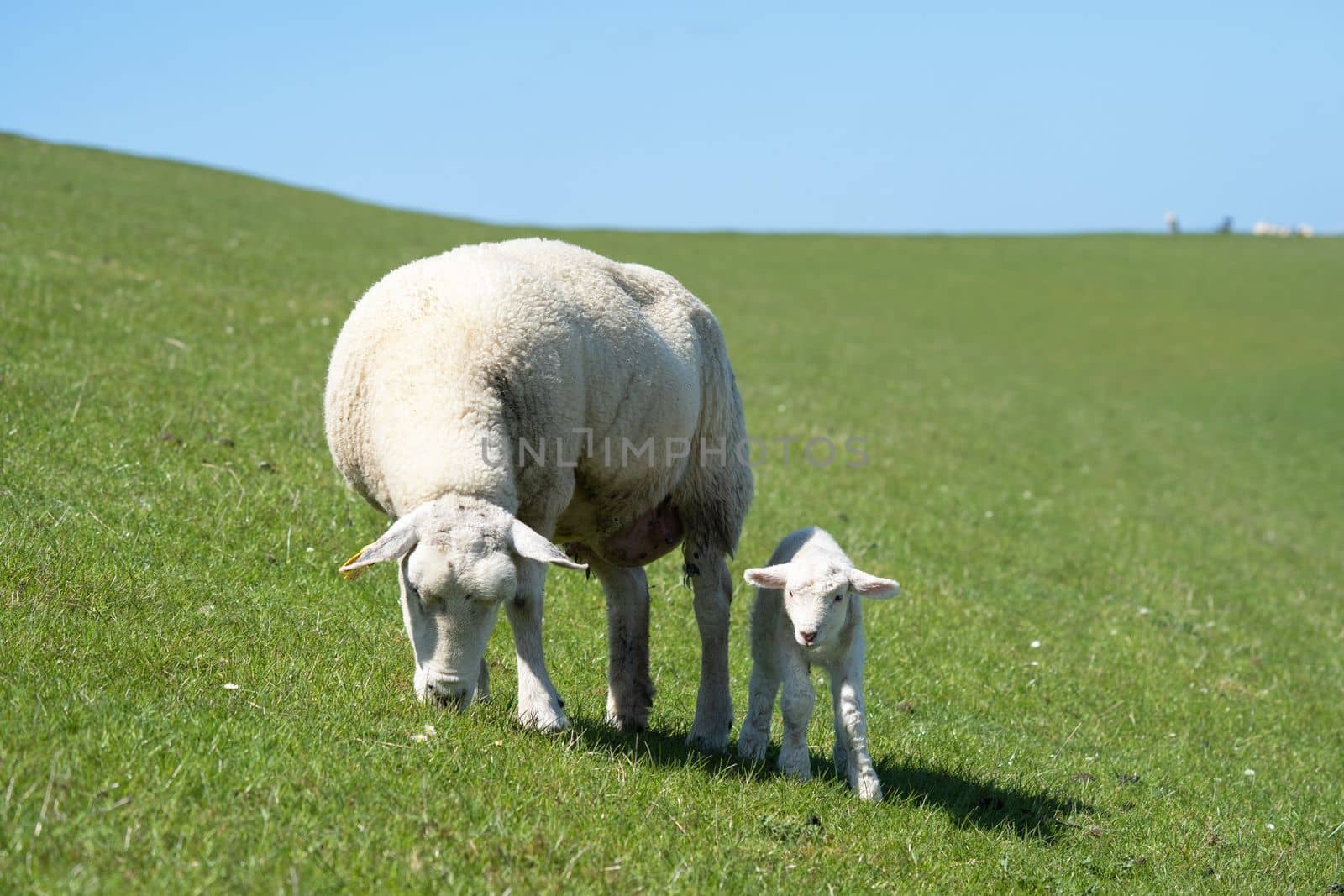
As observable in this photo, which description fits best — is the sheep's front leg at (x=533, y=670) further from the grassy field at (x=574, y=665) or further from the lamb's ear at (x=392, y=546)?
the lamb's ear at (x=392, y=546)

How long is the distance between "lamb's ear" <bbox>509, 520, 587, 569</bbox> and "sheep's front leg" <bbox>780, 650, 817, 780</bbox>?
1305 mm

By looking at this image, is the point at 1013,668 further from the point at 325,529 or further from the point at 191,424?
the point at 191,424

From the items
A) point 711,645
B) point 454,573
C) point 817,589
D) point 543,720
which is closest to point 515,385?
point 454,573

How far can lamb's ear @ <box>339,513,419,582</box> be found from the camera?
491 centimetres

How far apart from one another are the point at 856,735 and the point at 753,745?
57cm

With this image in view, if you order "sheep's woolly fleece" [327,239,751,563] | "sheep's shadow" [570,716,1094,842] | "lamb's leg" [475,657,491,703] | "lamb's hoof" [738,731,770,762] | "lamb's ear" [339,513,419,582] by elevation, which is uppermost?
"sheep's woolly fleece" [327,239,751,563]

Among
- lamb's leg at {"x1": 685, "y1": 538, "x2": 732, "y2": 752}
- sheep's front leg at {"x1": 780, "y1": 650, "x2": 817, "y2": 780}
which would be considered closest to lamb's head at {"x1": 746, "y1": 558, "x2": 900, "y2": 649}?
sheep's front leg at {"x1": 780, "y1": 650, "x2": 817, "y2": 780}

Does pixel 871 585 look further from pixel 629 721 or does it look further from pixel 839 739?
pixel 629 721

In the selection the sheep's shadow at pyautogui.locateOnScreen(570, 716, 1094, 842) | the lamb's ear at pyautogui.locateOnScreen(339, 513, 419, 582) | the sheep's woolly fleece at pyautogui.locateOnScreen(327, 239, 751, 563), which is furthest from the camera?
the sheep's shadow at pyautogui.locateOnScreen(570, 716, 1094, 842)

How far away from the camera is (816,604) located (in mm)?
5633

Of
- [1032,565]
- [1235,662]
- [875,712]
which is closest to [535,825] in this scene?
[875,712]

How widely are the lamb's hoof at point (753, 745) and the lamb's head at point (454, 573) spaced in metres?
1.55

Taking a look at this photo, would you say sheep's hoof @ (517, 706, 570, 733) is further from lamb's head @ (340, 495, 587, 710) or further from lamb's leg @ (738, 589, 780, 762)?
lamb's leg @ (738, 589, 780, 762)

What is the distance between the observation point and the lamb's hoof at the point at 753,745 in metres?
6.12
